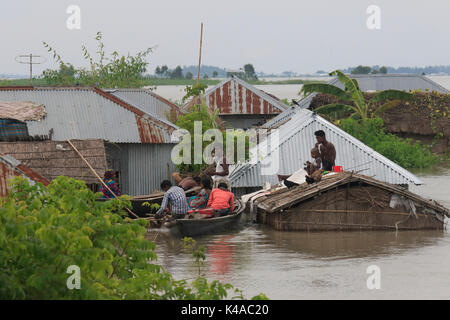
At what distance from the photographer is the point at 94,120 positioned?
18.0m

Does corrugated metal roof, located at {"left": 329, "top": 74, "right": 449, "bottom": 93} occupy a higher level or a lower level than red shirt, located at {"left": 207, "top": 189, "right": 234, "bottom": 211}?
higher

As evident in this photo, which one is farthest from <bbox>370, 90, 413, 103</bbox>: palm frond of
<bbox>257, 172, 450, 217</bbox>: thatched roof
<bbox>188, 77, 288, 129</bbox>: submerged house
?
<bbox>257, 172, 450, 217</bbox>: thatched roof

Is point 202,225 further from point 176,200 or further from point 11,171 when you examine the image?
Answer: point 11,171

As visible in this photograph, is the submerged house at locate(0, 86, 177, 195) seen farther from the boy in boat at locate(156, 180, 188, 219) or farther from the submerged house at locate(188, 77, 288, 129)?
the submerged house at locate(188, 77, 288, 129)

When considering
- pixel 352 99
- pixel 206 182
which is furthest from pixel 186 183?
pixel 352 99

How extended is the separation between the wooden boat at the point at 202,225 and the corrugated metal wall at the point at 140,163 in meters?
3.57

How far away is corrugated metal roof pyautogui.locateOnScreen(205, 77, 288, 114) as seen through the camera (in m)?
30.6

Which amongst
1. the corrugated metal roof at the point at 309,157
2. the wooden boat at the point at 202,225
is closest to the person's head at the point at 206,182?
the wooden boat at the point at 202,225

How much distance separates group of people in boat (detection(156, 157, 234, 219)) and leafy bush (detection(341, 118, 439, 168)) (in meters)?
10.3

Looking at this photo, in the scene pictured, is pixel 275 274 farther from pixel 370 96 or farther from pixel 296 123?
pixel 370 96
